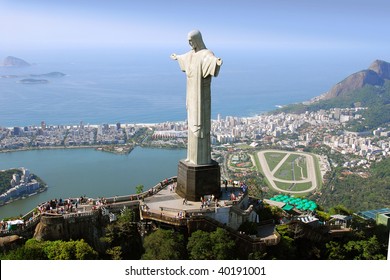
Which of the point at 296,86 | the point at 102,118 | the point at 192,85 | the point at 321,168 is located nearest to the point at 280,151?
the point at 321,168

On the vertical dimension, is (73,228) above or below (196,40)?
below

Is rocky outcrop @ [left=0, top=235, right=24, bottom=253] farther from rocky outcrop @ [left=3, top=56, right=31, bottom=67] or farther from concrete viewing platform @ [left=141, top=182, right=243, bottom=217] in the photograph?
rocky outcrop @ [left=3, top=56, right=31, bottom=67]

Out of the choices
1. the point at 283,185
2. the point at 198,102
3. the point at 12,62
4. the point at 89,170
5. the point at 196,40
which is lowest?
the point at 283,185

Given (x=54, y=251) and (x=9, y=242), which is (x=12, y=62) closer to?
(x=9, y=242)

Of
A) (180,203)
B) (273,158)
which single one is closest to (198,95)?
(180,203)

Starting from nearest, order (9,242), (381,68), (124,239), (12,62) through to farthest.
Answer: (9,242)
(124,239)
(12,62)
(381,68)

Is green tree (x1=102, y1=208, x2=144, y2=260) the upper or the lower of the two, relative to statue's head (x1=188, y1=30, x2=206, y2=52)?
lower

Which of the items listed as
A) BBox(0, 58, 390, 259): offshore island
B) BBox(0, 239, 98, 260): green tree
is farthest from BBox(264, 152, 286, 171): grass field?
BBox(0, 239, 98, 260): green tree

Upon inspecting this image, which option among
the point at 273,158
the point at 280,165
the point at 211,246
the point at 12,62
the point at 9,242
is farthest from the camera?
the point at 12,62

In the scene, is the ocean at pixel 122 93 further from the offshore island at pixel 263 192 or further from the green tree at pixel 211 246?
the green tree at pixel 211 246
